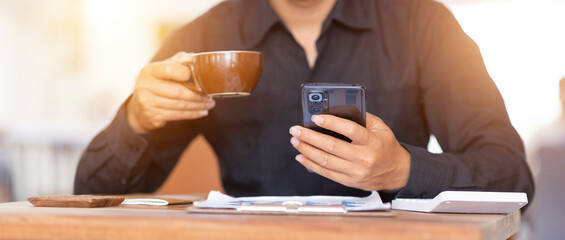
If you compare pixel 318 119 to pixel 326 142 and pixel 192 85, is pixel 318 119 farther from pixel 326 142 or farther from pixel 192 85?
pixel 192 85

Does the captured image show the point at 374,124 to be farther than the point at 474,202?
Yes

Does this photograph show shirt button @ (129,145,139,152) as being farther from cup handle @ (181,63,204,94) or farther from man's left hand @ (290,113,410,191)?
man's left hand @ (290,113,410,191)

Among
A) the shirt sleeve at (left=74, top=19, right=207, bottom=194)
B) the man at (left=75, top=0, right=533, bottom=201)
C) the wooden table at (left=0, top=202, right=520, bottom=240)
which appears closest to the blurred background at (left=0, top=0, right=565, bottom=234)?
the man at (left=75, top=0, right=533, bottom=201)

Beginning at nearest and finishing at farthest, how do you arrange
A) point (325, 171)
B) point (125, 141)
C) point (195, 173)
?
point (325, 171) < point (125, 141) < point (195, 173)

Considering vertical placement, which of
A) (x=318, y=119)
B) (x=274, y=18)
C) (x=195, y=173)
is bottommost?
Answer: (x=195, y=173)

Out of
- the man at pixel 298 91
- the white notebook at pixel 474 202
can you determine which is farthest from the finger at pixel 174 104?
the white notebook at pixel 474 202

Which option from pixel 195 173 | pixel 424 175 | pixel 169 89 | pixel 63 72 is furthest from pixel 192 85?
pixel 63 72

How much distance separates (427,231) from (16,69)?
4.73m

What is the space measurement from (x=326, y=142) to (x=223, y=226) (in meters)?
0.22

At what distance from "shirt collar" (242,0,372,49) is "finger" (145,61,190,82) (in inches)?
17.5

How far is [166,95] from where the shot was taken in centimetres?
98

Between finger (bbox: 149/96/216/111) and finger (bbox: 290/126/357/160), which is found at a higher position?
finger (bbox: 149/96/216/111)

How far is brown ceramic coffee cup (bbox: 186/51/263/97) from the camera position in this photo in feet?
2.96

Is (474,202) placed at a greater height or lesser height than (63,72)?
lesser
